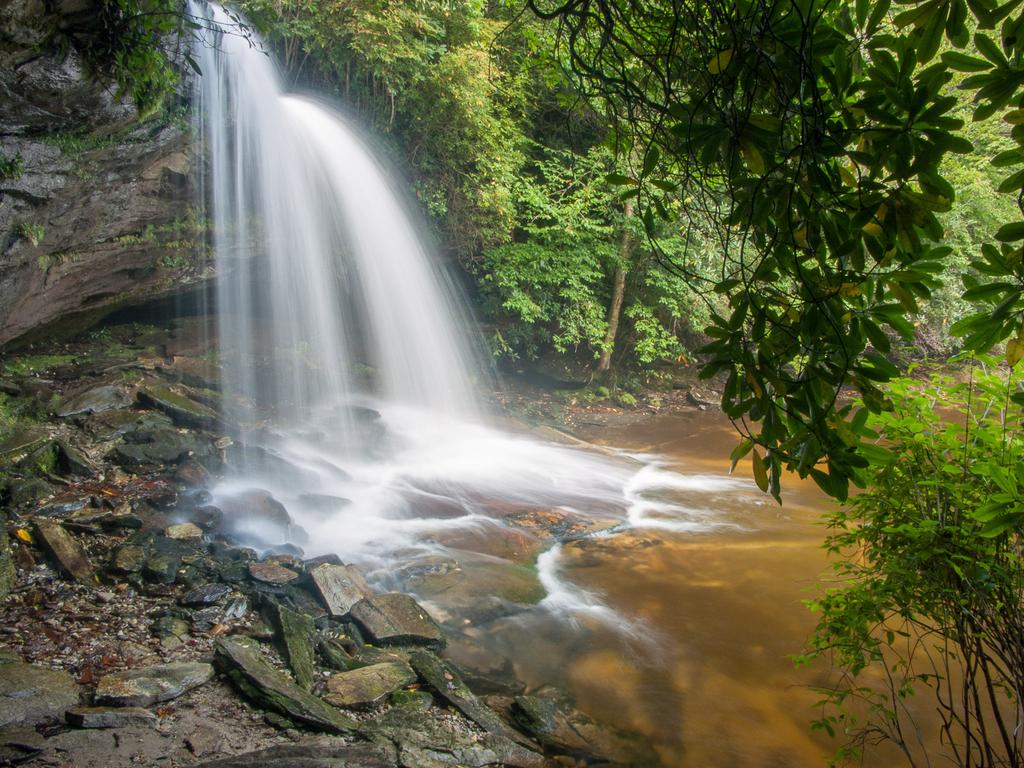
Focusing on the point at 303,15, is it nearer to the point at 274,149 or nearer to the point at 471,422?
the point at 274,149

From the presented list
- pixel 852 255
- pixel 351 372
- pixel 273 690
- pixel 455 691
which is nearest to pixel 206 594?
pixel 273 690

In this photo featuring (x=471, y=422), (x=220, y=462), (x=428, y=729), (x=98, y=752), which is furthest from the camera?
(x=471, y=422)

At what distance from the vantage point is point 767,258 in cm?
179

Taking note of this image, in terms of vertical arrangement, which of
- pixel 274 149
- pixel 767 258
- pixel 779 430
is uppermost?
pixel 274 149

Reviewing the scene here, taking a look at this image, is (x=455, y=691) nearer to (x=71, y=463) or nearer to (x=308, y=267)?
(x=71, y=463)

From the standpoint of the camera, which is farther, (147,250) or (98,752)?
(147,250)

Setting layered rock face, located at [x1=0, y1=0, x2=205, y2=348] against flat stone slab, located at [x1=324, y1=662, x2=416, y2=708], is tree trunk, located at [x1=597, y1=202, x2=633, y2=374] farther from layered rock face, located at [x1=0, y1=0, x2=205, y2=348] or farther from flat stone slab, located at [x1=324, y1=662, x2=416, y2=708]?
flat stone slab, located at [x1=324, y1=662, x2=416, y2=708]

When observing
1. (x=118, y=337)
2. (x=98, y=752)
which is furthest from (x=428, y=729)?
(x=118, y=337)

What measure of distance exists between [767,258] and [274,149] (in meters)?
10.0

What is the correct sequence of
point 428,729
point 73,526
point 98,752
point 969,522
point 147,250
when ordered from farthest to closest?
point 147,250 → point 73,526 → point 428,729 → point 98,752 → point 969,522

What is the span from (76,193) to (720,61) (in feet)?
24.7

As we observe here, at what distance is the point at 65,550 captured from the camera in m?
4.92

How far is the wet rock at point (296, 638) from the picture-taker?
4.14 m

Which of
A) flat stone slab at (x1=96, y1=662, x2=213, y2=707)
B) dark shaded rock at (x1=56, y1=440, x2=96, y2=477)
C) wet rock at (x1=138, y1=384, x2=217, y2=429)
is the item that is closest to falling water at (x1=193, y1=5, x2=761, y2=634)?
wet rock at (x1=138, y1=384, x2=217, y2=429)
